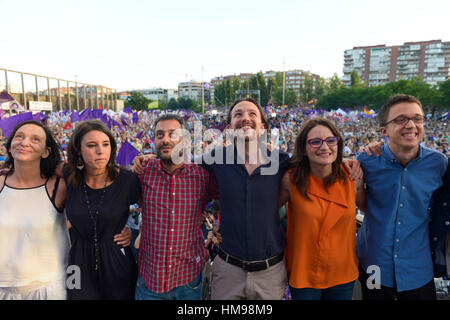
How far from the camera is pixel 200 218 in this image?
232 centimetres

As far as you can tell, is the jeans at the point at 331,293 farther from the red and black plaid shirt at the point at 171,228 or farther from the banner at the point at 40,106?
the banner at the point at 40,106

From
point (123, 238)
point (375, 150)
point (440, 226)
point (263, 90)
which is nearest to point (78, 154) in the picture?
point (123, 238)

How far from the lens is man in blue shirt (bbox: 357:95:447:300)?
6.95 ft

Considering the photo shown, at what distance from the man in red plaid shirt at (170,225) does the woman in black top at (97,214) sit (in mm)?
149

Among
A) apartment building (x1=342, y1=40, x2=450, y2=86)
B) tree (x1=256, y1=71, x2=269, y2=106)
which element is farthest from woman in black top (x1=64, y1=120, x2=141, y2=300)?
apartment building (x1=342, y1=40, x2=450, y2=86)

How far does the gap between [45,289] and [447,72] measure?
11510cm

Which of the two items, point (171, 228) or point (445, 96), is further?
point (445, 96)

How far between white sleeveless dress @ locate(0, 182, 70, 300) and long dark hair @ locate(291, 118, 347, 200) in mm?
1742

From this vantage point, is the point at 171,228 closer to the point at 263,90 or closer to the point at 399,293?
the point at 399,293

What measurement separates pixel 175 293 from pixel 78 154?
124cm

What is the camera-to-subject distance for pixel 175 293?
2.16m

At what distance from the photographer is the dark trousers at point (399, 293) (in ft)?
7.05

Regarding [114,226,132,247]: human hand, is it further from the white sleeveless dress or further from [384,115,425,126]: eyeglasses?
[384,115,425,126]: eyeglasses
